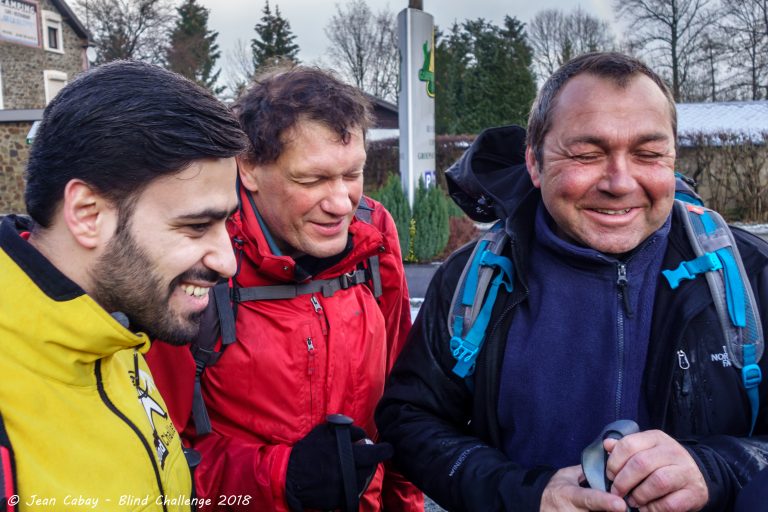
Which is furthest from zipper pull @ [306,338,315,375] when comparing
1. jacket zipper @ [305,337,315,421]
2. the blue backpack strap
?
the blue backpack strap

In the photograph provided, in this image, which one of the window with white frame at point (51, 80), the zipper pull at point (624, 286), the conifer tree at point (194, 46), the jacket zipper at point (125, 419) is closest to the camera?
the jacket zipper at point (125, 419)

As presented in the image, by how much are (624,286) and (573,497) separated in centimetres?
60

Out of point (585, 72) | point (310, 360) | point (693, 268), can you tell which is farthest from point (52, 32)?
point (693, 268)

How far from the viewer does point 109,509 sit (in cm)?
139

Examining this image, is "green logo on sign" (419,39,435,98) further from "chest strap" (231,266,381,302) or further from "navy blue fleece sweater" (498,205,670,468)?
"navy blue fleece sweater" (498,205,670,468)

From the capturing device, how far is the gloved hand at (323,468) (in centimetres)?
193

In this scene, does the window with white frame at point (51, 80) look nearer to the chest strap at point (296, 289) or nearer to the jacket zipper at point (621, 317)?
the chest strap at point (296, 289)

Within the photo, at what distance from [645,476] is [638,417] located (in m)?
0.35

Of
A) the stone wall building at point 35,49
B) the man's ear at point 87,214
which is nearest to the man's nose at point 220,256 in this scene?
the man's ear at point 87,214

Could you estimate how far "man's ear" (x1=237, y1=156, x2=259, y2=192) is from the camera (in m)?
2.33

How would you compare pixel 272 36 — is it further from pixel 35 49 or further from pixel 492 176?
pixel 492 176

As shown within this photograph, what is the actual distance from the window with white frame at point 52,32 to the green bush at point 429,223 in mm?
27568

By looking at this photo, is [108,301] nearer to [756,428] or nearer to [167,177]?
[167,177]

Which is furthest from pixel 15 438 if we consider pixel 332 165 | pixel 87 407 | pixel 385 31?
pixel 385 31
